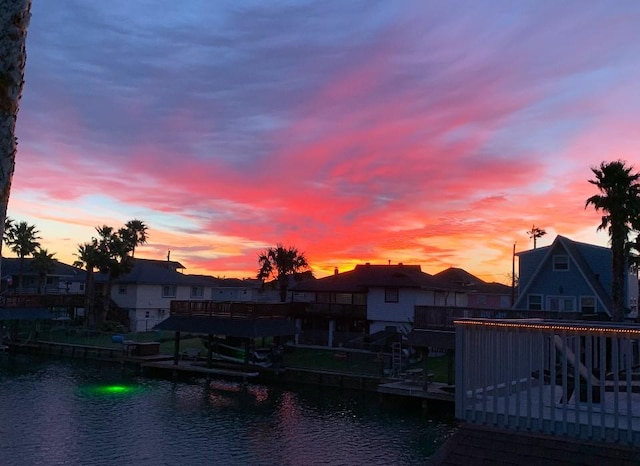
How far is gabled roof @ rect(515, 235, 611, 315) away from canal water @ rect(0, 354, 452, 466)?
69.6 feet

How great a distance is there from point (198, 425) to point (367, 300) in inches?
1128

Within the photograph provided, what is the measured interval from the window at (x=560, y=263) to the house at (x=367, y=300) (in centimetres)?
1105

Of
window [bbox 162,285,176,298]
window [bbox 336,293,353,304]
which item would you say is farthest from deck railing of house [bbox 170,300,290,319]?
window [bbox 162,285,176,298]

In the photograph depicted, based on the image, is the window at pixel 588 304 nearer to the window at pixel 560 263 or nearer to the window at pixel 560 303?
the window at pixel 560 303

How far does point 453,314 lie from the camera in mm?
46094

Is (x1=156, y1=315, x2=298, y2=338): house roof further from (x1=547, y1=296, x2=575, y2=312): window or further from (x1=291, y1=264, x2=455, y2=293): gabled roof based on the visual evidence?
(x1=547, y1=296, x2=575, y2=312): window

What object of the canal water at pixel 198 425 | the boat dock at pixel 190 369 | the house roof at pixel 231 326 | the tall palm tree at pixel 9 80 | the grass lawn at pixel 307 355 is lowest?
the canal water at pixel 198 425

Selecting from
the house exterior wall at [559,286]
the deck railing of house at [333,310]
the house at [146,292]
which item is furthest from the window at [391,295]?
the house at [146,292]

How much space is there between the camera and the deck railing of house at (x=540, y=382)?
39.0 ft

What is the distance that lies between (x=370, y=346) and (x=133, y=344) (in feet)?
68.8

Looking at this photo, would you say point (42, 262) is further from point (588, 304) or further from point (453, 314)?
point (588, 304)

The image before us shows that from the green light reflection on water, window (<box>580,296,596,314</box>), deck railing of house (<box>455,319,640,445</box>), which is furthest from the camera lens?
window (<box>580,296,596,314</box>)

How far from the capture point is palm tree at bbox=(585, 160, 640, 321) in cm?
3788

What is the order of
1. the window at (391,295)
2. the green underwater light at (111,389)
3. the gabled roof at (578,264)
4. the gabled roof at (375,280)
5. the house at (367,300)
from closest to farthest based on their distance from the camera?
the green underwater light at (111,389) < the gabled roof at (578,264) < the house at (367,300) < the gabled roof at (375,280) < the window at (391,295)
